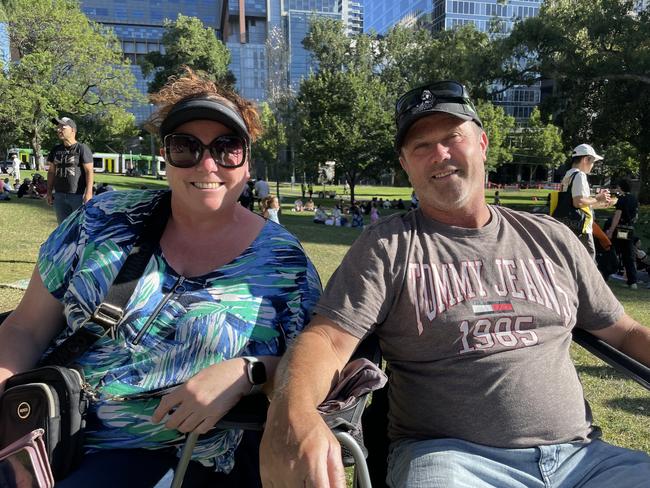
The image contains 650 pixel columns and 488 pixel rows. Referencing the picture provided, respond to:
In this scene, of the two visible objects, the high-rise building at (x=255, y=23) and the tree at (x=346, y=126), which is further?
the high-rise building at (x=255, y=23)

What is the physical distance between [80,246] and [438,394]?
4.59ft

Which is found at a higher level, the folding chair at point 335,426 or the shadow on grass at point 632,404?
the folding chair at point 335,426

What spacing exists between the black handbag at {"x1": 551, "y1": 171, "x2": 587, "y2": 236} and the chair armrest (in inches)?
167

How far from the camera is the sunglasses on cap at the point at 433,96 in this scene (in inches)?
80.2

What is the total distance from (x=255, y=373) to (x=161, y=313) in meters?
0.40

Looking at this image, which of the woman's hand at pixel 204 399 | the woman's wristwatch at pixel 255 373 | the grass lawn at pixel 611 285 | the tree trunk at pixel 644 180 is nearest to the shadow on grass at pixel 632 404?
the grass lawn at pixel 611 285

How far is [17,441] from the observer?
1433mm

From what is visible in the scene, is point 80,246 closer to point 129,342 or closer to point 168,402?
point 129,342

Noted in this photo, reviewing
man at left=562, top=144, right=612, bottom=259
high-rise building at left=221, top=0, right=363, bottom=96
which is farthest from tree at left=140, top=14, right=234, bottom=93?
man at left=562, top=144, right=612, bottom=259

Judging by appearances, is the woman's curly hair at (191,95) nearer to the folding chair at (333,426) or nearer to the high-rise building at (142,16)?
the folding chair at (333,426)

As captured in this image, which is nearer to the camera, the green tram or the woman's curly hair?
the woman's curly hair

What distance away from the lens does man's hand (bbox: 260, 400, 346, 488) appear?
125 centimetres

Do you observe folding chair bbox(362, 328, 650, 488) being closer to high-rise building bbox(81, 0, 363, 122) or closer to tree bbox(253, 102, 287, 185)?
tree bbox(253, 102, 287, 185)

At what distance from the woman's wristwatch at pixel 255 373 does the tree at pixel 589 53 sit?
19.9 metres
